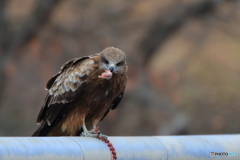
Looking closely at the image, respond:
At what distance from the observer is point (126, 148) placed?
2.70 meters

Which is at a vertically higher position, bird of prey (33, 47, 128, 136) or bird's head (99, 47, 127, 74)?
bird's head (99, 47, 127, 74)

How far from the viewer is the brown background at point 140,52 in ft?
34.5

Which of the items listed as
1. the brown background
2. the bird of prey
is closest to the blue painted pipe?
the bird of prey

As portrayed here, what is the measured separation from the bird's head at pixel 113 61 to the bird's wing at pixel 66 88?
0.16 metres

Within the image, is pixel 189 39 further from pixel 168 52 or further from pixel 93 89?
pixel 93 89

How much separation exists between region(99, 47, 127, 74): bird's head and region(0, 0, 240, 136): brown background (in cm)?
556

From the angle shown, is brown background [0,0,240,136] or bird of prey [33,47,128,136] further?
brown background [0,0,240,136]

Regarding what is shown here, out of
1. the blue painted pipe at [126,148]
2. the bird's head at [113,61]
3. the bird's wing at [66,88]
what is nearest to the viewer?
the blue painted pipe at [126,148]

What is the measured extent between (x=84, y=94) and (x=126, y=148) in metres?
2.25

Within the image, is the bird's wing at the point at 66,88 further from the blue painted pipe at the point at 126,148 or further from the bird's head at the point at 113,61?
the blue painted pipe at the point at 126,148

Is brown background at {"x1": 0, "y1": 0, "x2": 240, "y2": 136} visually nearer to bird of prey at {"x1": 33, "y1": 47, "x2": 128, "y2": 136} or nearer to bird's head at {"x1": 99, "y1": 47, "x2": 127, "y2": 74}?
bird of prey at {"x1": 33, "y1": 47, "x2": 128, "y2": 136}

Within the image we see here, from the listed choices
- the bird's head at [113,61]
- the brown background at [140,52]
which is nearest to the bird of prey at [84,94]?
the bird's head at [113,61]

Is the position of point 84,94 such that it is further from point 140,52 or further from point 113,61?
point 140,52

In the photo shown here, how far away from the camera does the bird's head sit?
4.75 meters
